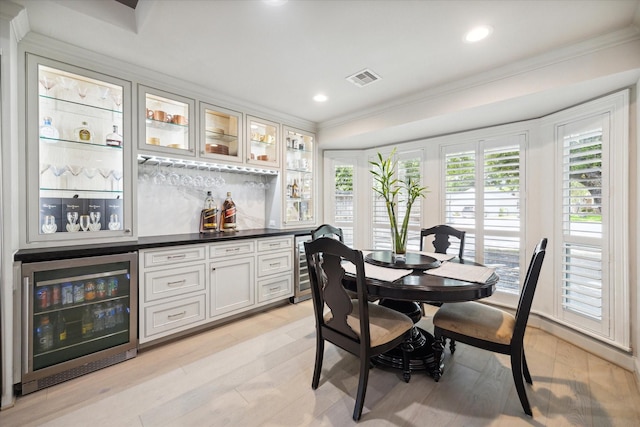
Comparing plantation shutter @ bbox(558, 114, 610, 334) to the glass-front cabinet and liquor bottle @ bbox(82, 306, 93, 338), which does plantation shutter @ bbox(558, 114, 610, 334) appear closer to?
the glass-front cabinet

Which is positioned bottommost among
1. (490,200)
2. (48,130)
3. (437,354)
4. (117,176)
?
(437,354)

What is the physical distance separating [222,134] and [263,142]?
539 millimetres

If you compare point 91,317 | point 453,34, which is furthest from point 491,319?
point 91,317

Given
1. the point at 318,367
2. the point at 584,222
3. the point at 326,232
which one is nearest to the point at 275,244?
the point at 326,232

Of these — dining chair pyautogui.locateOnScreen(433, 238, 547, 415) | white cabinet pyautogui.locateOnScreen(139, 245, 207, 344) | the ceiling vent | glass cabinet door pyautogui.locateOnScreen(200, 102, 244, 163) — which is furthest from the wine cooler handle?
the ceiling vent

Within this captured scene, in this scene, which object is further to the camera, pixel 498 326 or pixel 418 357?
pixel 418 357

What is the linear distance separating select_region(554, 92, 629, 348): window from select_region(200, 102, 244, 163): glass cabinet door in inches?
129

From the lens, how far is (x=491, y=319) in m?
1.83

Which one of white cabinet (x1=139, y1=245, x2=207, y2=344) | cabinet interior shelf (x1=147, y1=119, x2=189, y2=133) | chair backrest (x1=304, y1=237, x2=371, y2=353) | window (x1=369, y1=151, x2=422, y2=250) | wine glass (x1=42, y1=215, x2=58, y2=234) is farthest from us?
window (x1=369, y1=151, x2=422, y2=250)

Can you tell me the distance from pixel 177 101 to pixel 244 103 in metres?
0.74

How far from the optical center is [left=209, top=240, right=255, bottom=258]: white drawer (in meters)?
2.79

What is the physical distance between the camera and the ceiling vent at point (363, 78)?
256 centimetres

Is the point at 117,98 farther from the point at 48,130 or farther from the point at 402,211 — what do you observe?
the point at 402,211

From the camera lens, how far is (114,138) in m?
2.40
